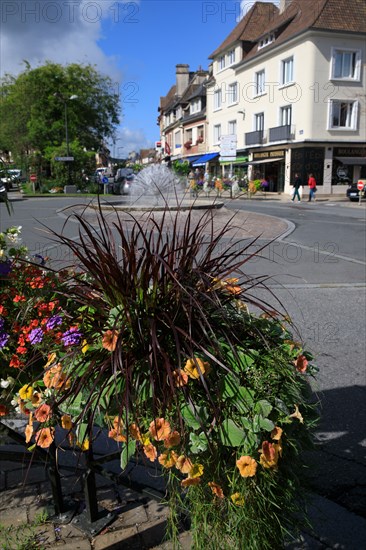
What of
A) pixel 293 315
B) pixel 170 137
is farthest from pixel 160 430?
pixel 170 137

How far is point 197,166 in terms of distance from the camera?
52312 mm

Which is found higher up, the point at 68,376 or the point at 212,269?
the point at 212,269

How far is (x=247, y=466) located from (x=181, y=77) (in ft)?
236

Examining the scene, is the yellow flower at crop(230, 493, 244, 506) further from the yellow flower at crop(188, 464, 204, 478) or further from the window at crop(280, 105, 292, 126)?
the window at crop(280, 105, 292, 126)

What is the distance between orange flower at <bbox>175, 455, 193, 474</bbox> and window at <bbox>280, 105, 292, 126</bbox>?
1405 inches

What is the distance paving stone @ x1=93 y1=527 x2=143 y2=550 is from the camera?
6.96 feet

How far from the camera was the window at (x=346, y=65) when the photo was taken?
31.9 meters

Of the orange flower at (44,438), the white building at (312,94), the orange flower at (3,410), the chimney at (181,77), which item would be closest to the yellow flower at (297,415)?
the orange flower at (44,438)

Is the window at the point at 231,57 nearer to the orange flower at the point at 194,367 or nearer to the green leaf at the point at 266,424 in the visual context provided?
the orange flower at the point at 194,367

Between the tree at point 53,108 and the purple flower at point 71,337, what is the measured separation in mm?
43015

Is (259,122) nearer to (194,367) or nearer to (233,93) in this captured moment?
(233,93)

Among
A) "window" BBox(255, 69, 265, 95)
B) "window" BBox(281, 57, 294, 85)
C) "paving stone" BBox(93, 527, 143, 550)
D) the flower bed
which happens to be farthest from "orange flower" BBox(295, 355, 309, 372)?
"window" BBox(255, 69, 265, 95)

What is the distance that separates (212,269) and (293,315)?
392 cm

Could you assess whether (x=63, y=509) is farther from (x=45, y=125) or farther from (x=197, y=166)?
(x=197, y=166)
